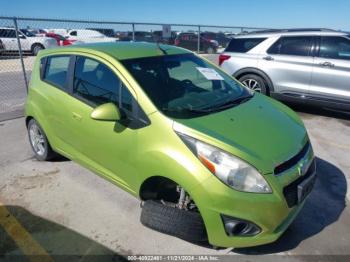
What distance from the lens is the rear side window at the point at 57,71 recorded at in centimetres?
370

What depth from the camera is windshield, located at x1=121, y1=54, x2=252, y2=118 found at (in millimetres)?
2893

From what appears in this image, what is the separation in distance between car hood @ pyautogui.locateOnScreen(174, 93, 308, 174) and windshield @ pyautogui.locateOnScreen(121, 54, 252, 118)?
0.53 feet

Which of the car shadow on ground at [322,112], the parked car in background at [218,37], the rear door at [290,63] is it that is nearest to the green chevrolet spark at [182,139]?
the rear door at [290,63]

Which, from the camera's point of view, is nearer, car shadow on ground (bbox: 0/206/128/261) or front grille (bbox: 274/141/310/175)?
front grille (bbox: 274/141/310/175)

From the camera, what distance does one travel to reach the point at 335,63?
601cm

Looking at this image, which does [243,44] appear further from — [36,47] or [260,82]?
[36,47]

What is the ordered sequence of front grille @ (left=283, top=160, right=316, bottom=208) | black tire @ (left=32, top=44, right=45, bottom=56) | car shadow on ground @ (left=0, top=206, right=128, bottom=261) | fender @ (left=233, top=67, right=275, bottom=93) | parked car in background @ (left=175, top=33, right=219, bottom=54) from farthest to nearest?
1. black tire @ (left=32, top=44, right=45, bottom=56)
2. parked car in background @ (left=175, top=33, right=219, bottom=54)
3. fender @ (left=233, top=67, right=275, bottom=93)
4. car shadow on ground @ (left=0, top=206, right=128, bottom=261)
5. front grille @ (left=283, top=160, right=316, bottom=208)

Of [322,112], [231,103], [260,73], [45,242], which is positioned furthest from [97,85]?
[322,112]

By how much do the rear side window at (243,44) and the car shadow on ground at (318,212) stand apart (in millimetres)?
3665

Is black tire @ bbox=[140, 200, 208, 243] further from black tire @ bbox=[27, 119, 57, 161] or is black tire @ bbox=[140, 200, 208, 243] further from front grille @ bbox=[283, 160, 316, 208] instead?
black tire @ bbox=[27, 119, 57, 161]

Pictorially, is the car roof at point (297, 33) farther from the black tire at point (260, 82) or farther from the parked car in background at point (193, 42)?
the parked car in background at point (193, 42)

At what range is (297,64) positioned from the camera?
6.43 m

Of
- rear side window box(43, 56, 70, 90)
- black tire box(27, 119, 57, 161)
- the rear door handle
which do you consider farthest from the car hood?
the rear door handle

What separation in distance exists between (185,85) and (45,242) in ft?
6.73
